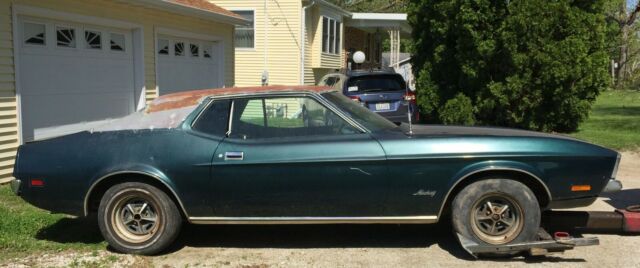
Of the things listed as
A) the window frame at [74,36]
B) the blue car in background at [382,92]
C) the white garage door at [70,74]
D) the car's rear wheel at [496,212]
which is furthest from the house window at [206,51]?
the car's rear wheel at [496,212]

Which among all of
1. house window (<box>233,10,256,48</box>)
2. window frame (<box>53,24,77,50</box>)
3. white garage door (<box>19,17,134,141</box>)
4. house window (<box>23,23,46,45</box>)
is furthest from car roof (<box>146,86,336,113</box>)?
house window (<box>233,10,256,48</box>)

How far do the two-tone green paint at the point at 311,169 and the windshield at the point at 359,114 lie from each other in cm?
13

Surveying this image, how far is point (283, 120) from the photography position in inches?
205

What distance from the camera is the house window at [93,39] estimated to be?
32.3 feet

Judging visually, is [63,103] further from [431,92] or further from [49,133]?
[431,92]

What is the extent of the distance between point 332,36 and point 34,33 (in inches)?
574

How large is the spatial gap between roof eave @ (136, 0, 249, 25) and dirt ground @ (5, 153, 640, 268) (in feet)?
19.9

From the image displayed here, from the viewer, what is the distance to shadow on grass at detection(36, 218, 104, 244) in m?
Result: 5.57

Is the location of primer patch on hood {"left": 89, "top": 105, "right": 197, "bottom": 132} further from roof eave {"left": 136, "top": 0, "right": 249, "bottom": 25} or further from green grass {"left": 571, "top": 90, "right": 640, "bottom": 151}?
green grass {"left": 571, "top": 90, "right": 640, "bottom": 151}

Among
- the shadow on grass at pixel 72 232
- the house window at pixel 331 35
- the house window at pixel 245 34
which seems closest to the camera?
the shadow on grass at pixel 72 232

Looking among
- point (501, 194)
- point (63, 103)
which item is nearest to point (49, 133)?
point (63, 103)

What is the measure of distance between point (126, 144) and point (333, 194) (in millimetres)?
1833

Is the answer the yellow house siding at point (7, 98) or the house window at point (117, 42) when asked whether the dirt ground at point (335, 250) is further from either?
the house window at point (117, 42)

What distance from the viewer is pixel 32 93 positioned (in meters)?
8.67
